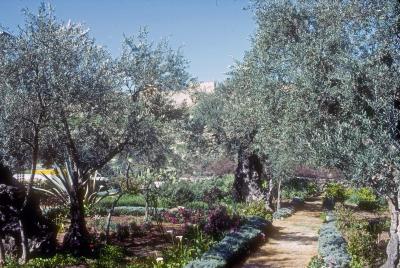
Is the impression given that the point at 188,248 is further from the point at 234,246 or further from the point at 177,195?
the point at 177,195

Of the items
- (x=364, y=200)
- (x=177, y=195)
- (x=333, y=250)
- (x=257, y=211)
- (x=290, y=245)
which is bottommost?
(x=290, y=245)

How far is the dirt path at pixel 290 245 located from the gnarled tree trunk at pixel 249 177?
3284 millimetres

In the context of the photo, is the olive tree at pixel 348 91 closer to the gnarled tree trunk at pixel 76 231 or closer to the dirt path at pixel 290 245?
the dirt path at pixel 290 245

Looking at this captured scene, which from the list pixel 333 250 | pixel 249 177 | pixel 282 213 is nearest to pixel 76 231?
pixel 333 250

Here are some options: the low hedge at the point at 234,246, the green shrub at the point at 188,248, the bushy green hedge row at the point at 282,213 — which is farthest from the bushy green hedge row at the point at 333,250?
the bushy green hedge row at the point at 282,213

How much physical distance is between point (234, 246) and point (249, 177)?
13.5 metres

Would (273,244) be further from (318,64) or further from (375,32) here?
(375,32)

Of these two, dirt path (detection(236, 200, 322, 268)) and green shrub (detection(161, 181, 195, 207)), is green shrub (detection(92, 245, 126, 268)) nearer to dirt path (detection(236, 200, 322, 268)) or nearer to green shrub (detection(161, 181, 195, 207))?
dirt path (detection(236, 200, 322, 268))

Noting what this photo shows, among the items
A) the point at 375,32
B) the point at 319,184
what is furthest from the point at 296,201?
the point at 375,32

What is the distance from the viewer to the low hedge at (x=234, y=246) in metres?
12.4

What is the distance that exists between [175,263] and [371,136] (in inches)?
284

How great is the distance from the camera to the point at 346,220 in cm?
1902

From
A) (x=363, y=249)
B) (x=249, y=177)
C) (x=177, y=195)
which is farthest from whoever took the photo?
(x=177, y=195)

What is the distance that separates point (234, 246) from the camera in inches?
580
